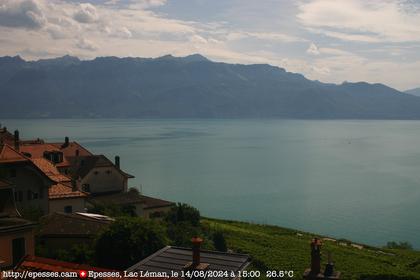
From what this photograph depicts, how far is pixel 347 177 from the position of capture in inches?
4141

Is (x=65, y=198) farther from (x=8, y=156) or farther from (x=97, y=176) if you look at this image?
(x=97, y=176)

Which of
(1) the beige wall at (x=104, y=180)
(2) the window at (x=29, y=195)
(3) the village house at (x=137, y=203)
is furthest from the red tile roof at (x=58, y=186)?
(1) the beige wall at (x=104, y=180)

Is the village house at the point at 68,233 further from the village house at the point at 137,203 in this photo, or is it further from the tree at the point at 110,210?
the village house at the point at 137,203

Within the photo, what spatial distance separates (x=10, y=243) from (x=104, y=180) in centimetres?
2495

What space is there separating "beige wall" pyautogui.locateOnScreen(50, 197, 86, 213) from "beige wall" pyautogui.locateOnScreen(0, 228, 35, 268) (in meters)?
14.6

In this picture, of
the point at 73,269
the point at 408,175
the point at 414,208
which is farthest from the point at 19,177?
the point at 408,175

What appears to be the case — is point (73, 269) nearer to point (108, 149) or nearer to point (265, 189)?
point (265, 189)

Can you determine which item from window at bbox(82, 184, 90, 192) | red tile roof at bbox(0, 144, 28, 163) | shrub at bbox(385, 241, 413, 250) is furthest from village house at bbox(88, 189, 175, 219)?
shrub at bbox(385, 241, 413, 250)

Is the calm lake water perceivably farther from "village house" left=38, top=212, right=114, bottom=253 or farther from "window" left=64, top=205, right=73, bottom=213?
"village house" left=38, top=212, right=114, bottom=253

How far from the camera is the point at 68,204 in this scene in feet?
111

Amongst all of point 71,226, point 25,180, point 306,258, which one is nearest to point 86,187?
point 25,180

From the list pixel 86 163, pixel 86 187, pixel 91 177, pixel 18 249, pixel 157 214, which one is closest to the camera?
pixel 18 249

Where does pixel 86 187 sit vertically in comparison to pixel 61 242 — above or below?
above

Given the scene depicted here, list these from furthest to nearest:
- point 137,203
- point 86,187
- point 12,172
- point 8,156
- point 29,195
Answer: point 86,187
point 137,203
point 29,195
point 12,172
point 8,156
